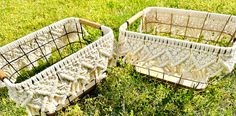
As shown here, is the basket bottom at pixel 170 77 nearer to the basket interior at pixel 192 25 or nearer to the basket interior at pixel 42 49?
the basket interior at pixel 192 25

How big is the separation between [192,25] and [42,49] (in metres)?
1.50

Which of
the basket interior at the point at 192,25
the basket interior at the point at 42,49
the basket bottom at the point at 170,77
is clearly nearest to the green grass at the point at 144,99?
the basket bottom at the point at 170,77

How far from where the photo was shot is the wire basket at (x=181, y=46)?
2.45 m

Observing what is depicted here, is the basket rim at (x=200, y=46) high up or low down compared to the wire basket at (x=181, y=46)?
up

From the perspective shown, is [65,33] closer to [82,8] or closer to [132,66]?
[132,66]

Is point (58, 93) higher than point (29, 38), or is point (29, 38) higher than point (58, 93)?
point (29, 38)

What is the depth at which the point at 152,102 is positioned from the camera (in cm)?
252

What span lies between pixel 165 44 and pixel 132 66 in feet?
1.35

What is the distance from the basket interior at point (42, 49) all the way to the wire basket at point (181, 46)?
60 centimetres

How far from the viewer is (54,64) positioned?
230 centimetres

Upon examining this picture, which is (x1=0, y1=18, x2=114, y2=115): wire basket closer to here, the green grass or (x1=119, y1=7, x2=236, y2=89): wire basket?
the green grass

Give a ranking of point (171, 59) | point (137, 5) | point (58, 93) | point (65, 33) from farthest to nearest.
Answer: point (137, 5) → point (65, 33) → point (171, 59) → point (58, 93)

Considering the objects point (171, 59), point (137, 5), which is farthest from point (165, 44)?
point (137, 5)

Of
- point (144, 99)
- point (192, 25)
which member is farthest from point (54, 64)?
point (192, 25)
